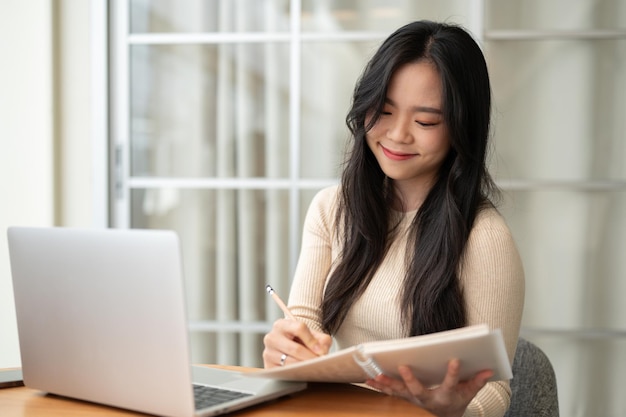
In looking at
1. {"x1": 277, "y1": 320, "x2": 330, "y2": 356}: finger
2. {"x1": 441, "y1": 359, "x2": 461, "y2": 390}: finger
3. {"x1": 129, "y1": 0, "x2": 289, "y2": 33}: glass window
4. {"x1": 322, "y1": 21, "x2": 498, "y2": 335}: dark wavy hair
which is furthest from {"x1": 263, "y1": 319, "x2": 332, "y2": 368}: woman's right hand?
{"x1": 129, "y1": 0, "x2": 289, "y2": 33}: glass window

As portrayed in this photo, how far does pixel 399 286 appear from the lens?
5.19ft

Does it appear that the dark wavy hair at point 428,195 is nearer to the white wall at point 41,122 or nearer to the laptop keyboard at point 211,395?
the laptop keyboard at point 211,395

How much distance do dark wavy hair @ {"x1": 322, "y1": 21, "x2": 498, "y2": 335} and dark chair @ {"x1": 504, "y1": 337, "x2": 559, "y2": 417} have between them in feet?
0.52

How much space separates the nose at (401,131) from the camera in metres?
1.52

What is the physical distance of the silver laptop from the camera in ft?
3.05

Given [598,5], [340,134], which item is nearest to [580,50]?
[598,5]

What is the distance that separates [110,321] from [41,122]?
2088mm

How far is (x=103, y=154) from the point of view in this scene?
9.61ft

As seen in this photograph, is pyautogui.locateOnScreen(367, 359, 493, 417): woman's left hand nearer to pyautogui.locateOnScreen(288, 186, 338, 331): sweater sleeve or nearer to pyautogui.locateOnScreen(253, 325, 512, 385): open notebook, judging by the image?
pyautogui.locateOnScreen(253, 325, 512, 385): open notebook

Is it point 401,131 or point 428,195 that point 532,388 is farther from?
point 401,131

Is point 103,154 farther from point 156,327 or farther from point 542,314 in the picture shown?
point 156,327

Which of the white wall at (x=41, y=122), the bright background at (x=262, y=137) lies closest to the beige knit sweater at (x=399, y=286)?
the bright background at (x=262, y=137)

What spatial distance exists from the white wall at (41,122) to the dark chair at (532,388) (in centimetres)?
187

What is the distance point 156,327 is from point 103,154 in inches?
82.6
